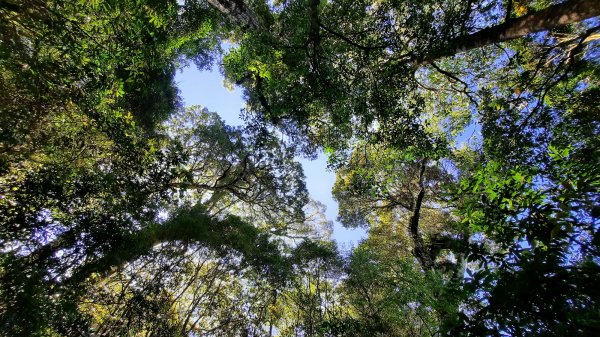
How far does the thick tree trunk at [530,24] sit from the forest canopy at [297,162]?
0.03 m

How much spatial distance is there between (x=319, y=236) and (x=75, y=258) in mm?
10169

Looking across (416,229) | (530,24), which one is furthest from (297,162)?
(530,24)

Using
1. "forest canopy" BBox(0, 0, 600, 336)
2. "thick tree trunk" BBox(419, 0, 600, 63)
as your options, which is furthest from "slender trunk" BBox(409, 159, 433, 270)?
"thick tree trunk" BBox(419, 0, 600, 63)

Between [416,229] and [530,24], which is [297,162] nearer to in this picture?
[416,229]

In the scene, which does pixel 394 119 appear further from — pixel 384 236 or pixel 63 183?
pixel 384 236

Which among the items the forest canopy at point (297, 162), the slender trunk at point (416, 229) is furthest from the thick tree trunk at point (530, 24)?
the slender trunk at point (416, 229)

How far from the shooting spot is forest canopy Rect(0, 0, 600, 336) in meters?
2.19

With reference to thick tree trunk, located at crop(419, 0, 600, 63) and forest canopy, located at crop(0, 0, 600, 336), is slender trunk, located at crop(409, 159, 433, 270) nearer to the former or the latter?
forest canopy, located at crop(0, 0, 600, 336)

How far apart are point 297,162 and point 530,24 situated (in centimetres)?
668

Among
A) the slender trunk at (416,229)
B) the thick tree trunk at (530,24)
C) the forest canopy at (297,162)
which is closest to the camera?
the forest canopy at (297,162)

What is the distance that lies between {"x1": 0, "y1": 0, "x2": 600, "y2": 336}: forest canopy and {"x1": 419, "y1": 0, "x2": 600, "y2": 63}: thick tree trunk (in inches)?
1.3

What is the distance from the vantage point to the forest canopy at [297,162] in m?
2.19

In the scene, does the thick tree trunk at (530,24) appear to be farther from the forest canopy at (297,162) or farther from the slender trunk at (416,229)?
the slender trunk at (416,229)

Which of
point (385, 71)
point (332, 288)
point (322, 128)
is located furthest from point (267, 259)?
point (385, 71)
